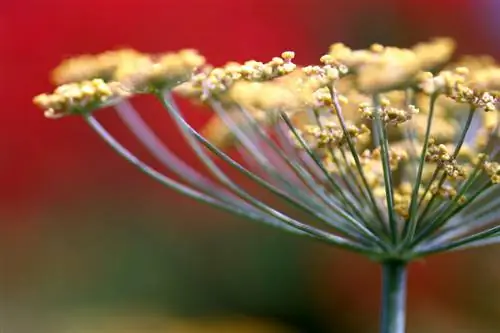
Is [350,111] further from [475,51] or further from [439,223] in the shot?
[475,51]

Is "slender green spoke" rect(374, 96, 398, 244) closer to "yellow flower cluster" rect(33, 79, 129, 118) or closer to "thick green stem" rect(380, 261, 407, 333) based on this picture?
"thick green stem" rect(380, 261, 407, 333)

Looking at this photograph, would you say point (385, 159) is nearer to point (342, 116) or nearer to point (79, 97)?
point (342, 116)

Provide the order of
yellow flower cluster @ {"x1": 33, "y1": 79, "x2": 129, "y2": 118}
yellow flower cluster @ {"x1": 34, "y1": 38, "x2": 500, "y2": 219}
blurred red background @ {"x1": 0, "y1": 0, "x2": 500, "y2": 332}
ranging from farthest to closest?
blurred red background @ {"x1": 0, "y1": 0, "x2": 500, "y2": 332}
yellow flower cluster @ {"x1": 33, "y1": 79, "x2": 129, "y2": 118}
yellow flower cluster @ {"x1": 34, "y1": 38, "x2": 500, "y2": 219}

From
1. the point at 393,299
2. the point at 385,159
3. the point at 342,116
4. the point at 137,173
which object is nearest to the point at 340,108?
the point at 342,116

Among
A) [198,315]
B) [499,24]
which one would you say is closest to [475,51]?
[499,24]

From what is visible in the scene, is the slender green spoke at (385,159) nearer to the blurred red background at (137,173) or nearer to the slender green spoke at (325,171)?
the slender green spoke at (325,171)

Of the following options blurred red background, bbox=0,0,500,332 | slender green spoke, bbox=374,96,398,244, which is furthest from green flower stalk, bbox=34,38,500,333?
blurred red background, bbox=0,0,500,332

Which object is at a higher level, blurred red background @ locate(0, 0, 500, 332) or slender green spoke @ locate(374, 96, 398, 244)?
blurred red background @ locate(0, 0, 500, 332)
